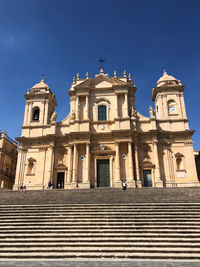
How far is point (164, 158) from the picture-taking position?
25.0m

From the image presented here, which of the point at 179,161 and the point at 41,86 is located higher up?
the point at 41,86

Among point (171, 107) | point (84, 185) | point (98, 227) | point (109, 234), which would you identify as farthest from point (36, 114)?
point (109, 234)

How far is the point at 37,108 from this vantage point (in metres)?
28.9

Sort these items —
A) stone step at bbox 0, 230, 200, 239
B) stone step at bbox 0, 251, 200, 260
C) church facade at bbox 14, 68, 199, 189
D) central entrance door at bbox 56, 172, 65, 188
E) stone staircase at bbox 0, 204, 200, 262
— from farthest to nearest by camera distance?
central entrance door at bbox 56, 172, 65, 188 < church facade at bbox 14, 68, 199, 189 < stone step at bbox 0, 230, 200, 239 < stone staircase at bbox 0, 204, 200, 262 < stone step at bbox 0, 251, 200, 260

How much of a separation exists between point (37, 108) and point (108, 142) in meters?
10.0

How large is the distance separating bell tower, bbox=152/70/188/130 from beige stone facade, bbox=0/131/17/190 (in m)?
21.7

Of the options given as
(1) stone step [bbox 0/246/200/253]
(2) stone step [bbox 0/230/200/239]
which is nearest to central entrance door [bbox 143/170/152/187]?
(2) stone step [bbox 0/230/200/239]

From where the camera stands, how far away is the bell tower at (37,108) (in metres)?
27.6

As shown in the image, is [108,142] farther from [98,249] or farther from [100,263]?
[100,263]

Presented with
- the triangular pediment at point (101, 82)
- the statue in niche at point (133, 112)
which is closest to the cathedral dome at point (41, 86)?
the triangular pediment at point (101, 82)

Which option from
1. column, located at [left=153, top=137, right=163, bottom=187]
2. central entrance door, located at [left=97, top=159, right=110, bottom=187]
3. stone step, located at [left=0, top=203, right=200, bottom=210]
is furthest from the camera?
central entrance door, located at [left=97, top=159, right=110, bottom=187]

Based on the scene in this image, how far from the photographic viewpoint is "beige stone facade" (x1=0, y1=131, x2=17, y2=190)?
33062mm

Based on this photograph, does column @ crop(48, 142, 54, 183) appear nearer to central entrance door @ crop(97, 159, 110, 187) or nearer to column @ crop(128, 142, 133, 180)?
central entrance door @ crop(97, 159, 110, 187)

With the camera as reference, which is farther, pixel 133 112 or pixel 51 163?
pixel 133 112
